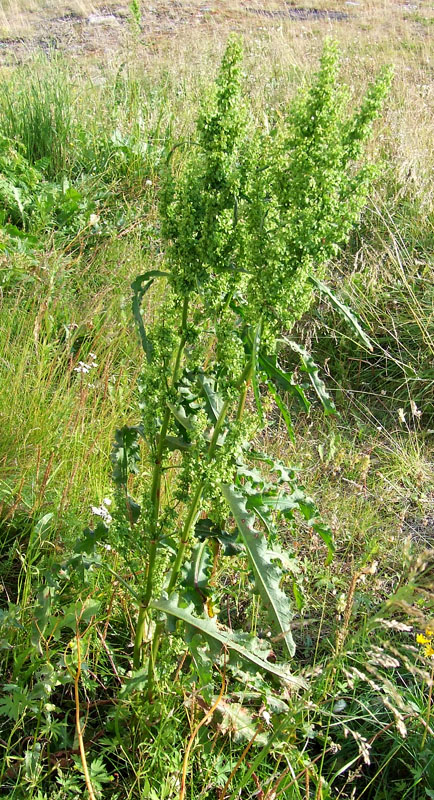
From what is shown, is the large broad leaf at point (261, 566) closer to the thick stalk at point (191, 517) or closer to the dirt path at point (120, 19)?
the thick stalk at point (191, 517)

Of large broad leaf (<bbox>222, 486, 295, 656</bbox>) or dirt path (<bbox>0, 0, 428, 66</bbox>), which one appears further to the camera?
dirt path (<bbox>0, 0, 428, 66</bbox>)

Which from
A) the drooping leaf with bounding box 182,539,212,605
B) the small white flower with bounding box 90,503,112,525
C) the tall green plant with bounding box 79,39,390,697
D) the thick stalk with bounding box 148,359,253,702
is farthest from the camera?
the small white flower with bounding box 90,503,112,525

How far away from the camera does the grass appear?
1.80 meters

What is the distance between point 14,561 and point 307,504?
1.08 metres

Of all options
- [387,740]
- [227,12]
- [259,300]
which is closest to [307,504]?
[259,300]

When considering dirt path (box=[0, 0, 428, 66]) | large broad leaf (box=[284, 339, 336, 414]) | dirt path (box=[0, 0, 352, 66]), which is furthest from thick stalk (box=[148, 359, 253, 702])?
dirt path (box=[0, 0, 352, 66])

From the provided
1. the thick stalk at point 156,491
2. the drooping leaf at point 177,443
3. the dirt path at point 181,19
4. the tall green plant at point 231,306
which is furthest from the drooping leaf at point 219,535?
the dirt path at point 181,19

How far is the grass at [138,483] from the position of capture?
1.80 metres

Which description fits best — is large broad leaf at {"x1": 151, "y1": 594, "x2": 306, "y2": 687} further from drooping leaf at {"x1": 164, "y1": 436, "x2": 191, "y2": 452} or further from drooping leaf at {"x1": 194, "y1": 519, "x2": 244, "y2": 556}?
drooping leaf at {"x1": 164, "y1": 436, "x2": 191, "y2": 452}

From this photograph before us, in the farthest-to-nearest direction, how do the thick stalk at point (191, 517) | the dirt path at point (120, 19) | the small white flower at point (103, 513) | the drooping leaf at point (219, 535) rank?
the dirt path at point (120, 19) → the small white flower at point (103, 513) → the drooping leaf at point (219, 535) → the thick stalk at point (191, 517)

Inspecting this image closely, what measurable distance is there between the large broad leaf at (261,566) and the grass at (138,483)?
0.45ft

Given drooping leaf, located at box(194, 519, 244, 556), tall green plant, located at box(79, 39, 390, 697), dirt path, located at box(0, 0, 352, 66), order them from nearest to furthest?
tall green plant, located at box(79, 39, 390, 697)
drooping leaf, located at box(194, 519, 244, 556)
dirt path, located at box(0, 0, 352, 66)

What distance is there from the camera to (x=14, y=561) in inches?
93.4

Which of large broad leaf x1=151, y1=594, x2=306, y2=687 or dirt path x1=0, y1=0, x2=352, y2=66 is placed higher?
dirt path x1=0, y1=0, x2=352, y2=66
